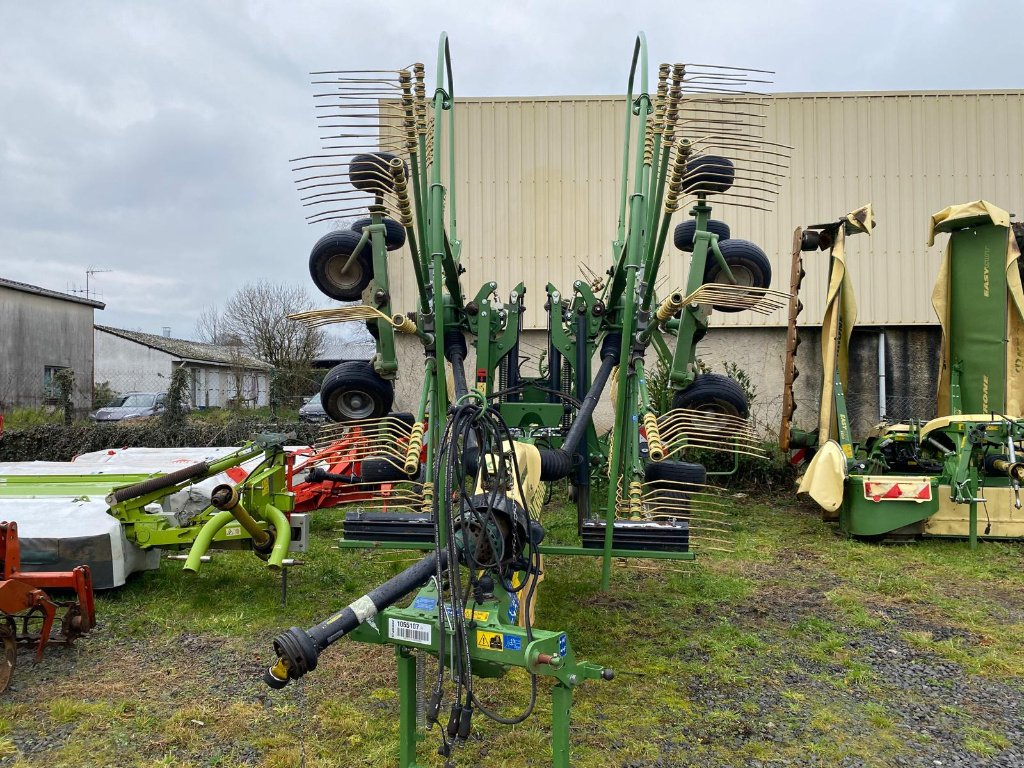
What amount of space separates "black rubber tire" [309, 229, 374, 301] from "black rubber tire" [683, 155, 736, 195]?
183 centimetres

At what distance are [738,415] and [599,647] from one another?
1.68 m

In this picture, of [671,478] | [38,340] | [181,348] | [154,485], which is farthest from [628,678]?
[181,348]

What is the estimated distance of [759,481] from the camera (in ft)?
31.7

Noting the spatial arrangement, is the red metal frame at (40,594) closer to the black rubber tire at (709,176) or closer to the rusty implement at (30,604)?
the rusty implement at (30,604)

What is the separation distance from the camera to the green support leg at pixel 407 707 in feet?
8.61

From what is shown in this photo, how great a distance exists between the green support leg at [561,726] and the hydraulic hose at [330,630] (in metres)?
0.54

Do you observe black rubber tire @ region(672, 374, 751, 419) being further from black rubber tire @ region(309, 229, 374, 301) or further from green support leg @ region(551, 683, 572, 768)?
green support leg @ region(551, 683, 572, 768)

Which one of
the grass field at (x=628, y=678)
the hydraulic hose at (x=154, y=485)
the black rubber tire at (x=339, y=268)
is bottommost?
the grass field at (x=628, y=678)

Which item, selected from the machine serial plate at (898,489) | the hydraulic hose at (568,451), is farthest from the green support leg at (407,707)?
the machine serial plate at (898,489)

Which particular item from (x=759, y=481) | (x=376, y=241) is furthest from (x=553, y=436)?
(x=759, y=481)

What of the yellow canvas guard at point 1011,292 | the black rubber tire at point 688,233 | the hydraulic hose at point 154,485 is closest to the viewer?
the hydraulic hose at point 154,485

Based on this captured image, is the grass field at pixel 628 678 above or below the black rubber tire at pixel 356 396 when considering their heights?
below

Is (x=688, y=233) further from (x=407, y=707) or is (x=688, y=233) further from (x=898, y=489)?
(x=407, y=707)

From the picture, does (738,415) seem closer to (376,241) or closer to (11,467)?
(376,241)
